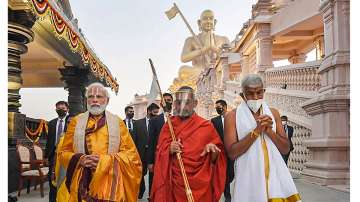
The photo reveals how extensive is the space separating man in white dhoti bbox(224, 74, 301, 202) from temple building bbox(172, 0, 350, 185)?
5105mm

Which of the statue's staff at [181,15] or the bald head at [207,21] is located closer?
the statue's staff at [181,15]

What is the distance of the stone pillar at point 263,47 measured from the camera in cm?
1457

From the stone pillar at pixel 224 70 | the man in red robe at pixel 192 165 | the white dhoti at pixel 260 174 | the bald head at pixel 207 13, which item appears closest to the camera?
the white dhoti at pixel 260 174

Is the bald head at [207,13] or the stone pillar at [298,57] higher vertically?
the bald head at [207,13]

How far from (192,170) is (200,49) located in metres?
32.2

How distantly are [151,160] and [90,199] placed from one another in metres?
2.10

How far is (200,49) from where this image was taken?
35344 mm

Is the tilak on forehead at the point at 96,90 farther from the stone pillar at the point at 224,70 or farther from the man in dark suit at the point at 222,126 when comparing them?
the stone pillar at the point at 224,70

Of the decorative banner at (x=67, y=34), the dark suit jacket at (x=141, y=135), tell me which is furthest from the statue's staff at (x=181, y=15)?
the dark suit jacket at (x=141, y=135)

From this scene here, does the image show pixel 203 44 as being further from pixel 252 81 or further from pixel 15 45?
pixel 252 81

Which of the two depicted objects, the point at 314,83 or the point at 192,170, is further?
the point at 314,83

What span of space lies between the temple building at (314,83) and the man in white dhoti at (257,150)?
5.10m

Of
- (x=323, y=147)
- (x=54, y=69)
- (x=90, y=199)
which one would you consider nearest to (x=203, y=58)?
(x=54, y=69)

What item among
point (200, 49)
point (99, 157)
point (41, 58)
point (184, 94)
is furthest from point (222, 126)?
point (200, 49)
